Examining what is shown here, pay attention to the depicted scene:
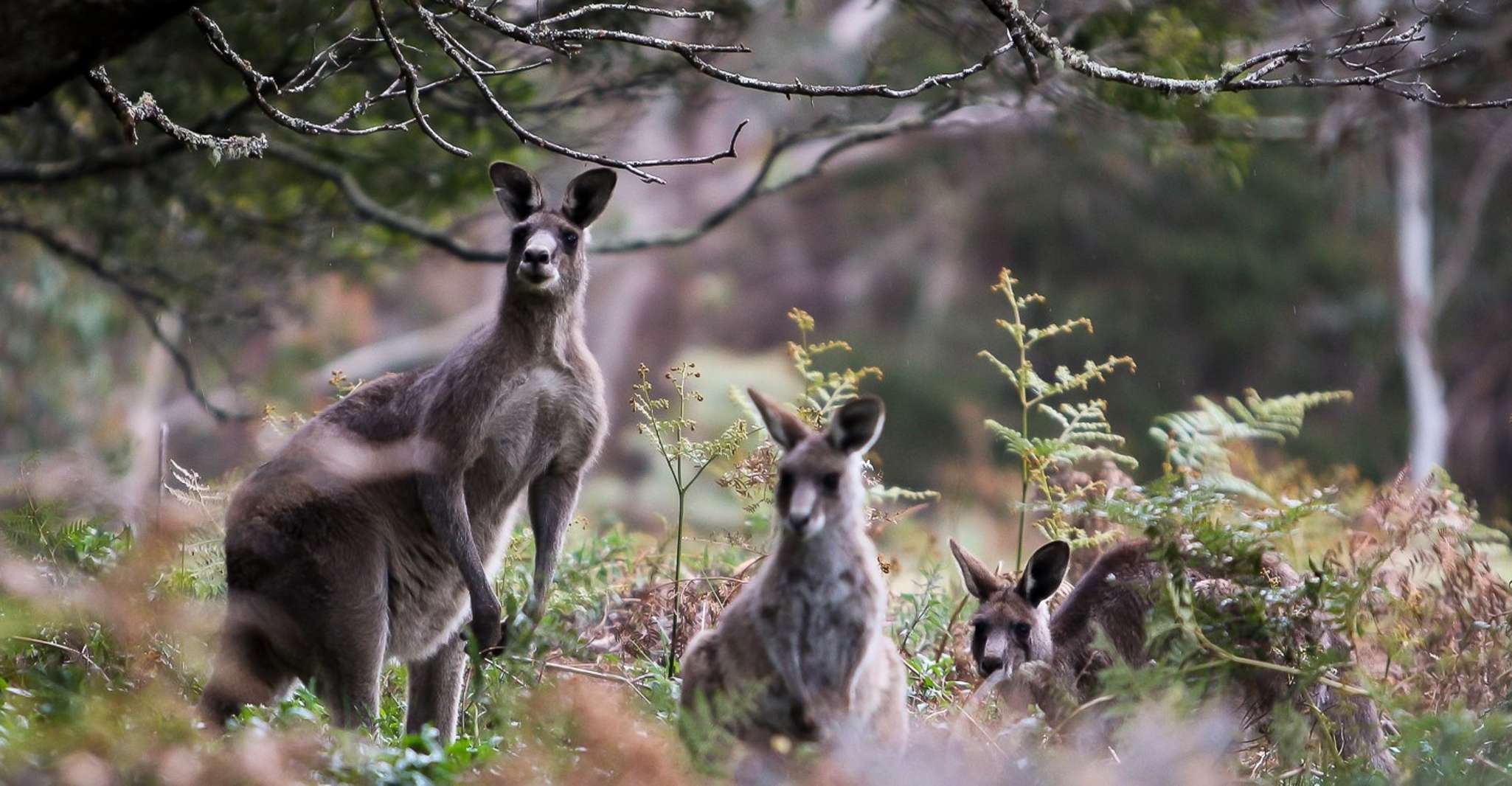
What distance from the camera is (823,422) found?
239 inches

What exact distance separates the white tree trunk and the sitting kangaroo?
21.4 m

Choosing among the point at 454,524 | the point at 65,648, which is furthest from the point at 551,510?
the point at 65,648

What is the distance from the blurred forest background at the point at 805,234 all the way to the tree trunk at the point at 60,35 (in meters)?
0.11

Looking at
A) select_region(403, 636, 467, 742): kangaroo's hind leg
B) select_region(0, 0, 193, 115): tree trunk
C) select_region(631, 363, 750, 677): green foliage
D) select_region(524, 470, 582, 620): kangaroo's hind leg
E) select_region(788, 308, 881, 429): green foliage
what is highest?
select_region(0, 0, 193, 115): tree trunk

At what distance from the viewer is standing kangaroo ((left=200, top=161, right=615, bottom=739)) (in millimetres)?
5156

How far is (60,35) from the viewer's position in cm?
370

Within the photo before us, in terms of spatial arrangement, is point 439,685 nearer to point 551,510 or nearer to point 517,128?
point 551,510

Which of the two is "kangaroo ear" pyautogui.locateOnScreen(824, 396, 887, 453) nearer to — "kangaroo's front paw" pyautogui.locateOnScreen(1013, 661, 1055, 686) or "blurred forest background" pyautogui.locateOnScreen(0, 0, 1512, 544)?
"kangaroo's front paw" pyautogui.locateOnScreen(1013, 661, 1055, 686)

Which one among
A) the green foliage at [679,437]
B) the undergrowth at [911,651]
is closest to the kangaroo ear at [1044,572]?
the undergrowth at [911,651]

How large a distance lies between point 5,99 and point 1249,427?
4978 millimetres

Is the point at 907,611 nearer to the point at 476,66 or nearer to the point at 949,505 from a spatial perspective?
the point at 949,505

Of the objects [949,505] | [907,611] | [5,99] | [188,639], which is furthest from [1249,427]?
[5,99]

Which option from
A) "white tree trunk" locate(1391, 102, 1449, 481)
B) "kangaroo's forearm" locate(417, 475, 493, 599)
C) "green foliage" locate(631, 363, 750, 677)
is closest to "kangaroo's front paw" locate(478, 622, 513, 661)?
"kangaroo's forearm" locate(417, 475, 493, 599)

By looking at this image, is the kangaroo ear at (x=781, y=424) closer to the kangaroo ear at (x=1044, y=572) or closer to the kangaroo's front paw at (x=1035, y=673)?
the kangaroo ear at (x=1044, y=572)
